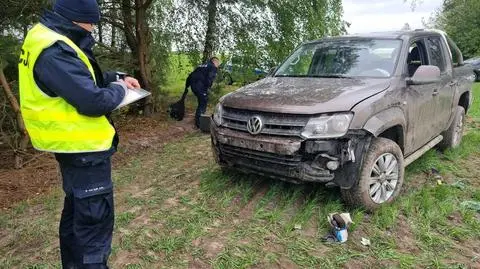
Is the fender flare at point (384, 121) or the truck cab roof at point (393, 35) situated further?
the truck cab roof at point (393, 35)

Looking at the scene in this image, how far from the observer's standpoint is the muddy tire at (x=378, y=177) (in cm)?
391

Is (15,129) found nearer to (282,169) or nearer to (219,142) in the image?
(219,142)

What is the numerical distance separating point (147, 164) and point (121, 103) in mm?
3705

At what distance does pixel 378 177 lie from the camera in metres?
4.10

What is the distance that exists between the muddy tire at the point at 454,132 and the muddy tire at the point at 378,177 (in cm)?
218

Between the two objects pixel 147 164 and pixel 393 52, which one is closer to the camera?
pixel 393 52

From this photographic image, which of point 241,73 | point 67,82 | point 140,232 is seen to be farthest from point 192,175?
point 241,73

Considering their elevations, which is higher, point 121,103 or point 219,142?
point 121,103

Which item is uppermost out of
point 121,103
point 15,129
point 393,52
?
point 393,52

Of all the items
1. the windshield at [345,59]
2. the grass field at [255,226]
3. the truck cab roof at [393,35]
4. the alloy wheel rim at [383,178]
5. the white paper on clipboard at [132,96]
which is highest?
the truck cab roof at [393,35]

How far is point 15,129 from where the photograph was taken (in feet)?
19.9

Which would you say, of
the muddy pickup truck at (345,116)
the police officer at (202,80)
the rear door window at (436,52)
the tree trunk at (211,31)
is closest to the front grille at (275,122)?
the muddy pickup truck at (345,116)

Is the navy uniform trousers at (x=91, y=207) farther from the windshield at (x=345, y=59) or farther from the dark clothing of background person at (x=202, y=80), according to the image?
the dark clothing of background person at (x=202, y=80)

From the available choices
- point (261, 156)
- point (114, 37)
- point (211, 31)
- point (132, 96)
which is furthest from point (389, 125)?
point (211, 31)
